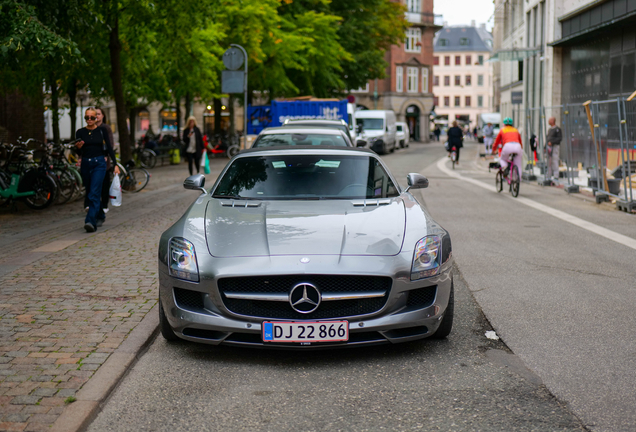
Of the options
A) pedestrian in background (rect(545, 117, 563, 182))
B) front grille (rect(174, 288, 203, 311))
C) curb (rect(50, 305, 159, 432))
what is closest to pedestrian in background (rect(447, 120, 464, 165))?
pedestrian in background (rect(545, 117, 563, 182))

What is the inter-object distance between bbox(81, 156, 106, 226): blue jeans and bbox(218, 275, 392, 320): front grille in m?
6.87

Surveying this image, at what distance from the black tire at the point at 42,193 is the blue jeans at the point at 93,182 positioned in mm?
3462

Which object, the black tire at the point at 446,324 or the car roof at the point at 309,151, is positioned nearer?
the black tire at the point at 446,324

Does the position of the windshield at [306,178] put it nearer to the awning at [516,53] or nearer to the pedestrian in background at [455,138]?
the pedestrian in background at [455,138]

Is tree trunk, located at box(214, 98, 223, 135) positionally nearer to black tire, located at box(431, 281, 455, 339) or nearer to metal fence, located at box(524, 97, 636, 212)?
metal fence, located at box(524, 97, 636, 212)

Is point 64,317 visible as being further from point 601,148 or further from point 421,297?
point 601,148

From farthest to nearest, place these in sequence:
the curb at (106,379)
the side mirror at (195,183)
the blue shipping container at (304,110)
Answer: the blue shipping container at (304,110), the side mirror at (195,183), the curb at (106,379)

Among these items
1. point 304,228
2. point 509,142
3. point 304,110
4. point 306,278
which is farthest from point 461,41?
point 306,278

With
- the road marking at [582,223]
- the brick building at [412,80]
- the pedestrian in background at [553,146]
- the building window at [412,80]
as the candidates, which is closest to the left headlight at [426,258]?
the road marking at [582,223]

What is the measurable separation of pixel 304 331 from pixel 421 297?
825mm

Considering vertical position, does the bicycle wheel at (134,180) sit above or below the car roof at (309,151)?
below

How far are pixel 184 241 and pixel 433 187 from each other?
52.8 ft

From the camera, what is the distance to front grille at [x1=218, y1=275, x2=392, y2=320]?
4910 millimetres

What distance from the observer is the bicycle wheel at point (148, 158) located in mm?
30562
